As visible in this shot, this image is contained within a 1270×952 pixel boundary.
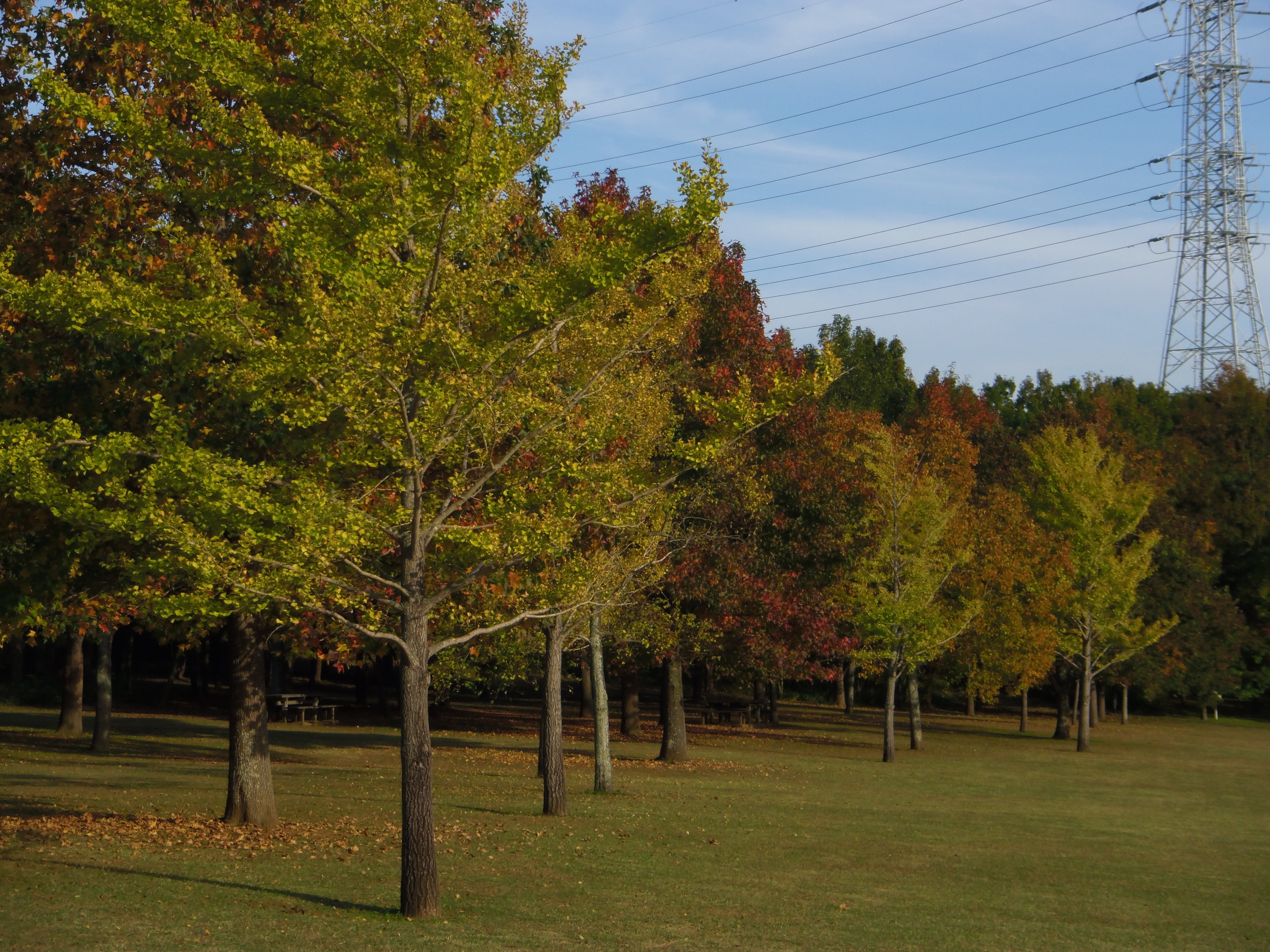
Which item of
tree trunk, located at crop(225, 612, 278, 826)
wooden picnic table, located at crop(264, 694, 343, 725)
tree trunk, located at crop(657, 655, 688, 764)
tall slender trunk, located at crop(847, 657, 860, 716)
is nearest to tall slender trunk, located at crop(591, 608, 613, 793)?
tree trunk, located at crop(225, 612, 278, 826)

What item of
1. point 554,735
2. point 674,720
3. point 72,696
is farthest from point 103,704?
point 674,720

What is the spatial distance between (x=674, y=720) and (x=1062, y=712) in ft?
72.5

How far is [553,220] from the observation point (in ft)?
58.4

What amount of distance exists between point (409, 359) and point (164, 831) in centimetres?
785

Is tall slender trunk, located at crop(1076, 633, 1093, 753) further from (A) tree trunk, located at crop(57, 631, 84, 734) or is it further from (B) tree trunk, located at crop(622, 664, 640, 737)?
(A) tree trunk, located at crop(57, 631, 84, 734)

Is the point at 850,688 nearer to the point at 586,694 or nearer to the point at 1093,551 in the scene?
the point at 586,694

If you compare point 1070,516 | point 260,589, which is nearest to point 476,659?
point 260,589

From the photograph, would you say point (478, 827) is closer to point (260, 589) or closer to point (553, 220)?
point (260, 589)

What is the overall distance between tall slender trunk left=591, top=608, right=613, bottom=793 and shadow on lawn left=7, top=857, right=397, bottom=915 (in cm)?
962

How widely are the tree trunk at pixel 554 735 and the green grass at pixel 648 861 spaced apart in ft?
1.40

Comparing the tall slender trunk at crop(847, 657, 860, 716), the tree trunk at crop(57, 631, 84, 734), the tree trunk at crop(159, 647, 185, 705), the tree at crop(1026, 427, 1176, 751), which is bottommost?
the tall slender trunk at crop(847, 657, 860, 716)

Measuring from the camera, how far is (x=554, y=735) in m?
18.4

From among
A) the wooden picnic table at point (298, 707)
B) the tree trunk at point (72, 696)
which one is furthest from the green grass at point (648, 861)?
the wooden picnic table at point (298, 707)

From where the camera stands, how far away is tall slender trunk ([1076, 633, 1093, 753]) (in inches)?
1505
